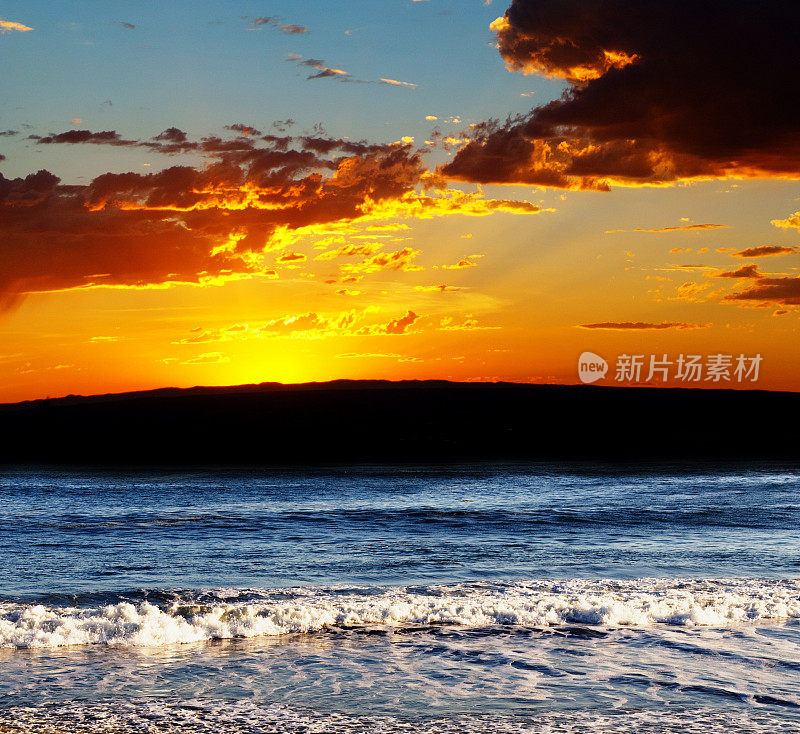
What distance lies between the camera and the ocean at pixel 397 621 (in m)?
8.46

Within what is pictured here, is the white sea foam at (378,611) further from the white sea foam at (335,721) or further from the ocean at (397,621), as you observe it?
the white sea foam at (335,721)

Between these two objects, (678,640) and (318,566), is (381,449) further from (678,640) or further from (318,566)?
(678,640)

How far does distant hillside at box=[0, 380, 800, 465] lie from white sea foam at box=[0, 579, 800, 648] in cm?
3867

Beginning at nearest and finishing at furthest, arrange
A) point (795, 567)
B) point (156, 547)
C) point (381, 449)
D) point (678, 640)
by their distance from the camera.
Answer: point (678, 640) → point (795, 567) → point (156, 547) → point (381, 449)

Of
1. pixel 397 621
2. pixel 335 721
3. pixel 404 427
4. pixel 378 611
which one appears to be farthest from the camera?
pixel 404 427

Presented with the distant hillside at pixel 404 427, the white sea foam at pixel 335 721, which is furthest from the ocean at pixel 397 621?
the distant hillside at pixel 404 427

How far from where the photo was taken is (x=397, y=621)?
12469mm

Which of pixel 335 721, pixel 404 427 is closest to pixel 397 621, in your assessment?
pixel 335 721

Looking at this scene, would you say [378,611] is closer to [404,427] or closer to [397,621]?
[397,621]

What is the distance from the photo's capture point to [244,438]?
235 feet

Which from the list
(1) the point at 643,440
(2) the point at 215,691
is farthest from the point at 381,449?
(2) the point at 215,691

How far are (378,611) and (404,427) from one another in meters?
63.6

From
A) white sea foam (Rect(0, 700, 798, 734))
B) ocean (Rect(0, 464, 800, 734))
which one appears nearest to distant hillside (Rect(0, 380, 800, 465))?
ocean (Rect(0, 464, 800, 734))

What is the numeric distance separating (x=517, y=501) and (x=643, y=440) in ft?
146
